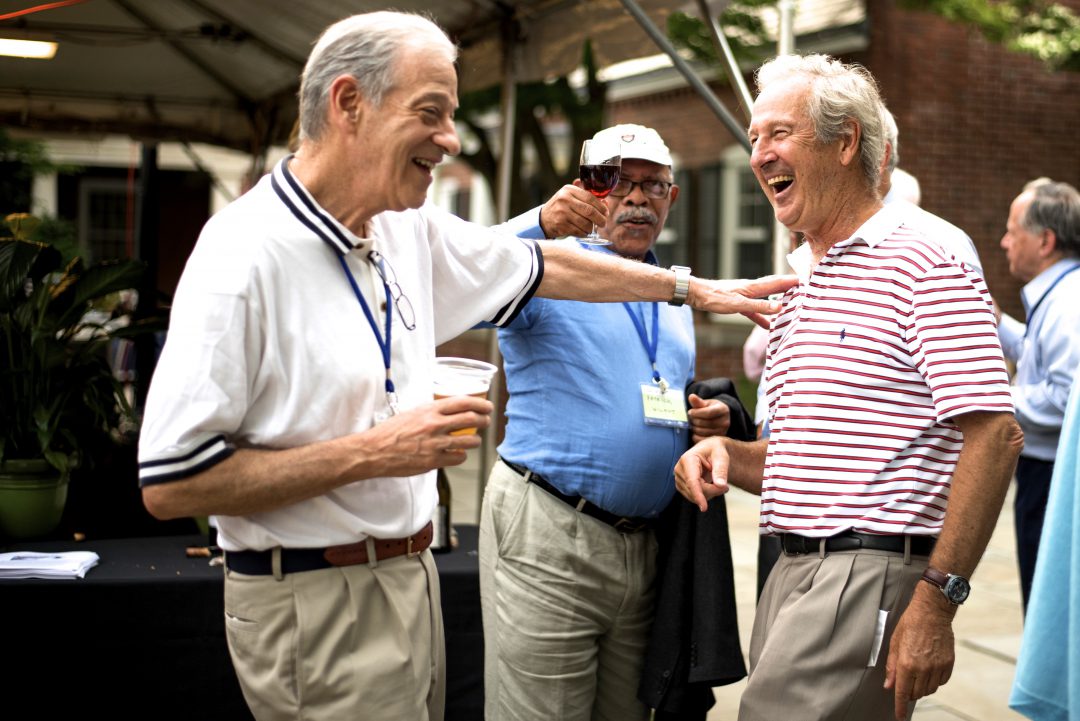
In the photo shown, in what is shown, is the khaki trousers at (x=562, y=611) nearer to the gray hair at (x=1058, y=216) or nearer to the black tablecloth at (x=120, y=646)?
the black tablecloth at (x=120, y=646)

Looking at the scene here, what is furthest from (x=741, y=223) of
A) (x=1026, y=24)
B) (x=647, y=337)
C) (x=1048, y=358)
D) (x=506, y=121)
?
(x=647, y=337)

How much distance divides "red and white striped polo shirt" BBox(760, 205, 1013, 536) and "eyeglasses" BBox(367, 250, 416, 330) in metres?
0.86

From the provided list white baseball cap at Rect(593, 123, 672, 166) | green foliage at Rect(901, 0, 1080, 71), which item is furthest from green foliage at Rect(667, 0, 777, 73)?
white baseball cap at Rect(593, 123, 672, 166)

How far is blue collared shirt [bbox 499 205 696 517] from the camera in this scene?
Answer: 3.03 meters

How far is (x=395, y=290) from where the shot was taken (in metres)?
2.24

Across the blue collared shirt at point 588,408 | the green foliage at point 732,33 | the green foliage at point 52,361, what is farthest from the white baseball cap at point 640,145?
the green foliage at point 732,33

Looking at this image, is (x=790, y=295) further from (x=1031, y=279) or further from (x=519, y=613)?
(x=1031, y=279)

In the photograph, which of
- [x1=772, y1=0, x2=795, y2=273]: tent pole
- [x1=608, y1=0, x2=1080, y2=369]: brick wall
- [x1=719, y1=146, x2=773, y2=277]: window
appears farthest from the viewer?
[x1=719, y1=146, x2=773, y2=277]: window

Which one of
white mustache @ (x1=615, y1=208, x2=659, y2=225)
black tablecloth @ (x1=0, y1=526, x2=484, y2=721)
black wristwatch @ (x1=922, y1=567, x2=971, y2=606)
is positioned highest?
Answer: white mustache @ (x1=615, y1=208, x2=659, y2=225)

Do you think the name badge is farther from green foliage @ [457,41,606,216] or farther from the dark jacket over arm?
green foliage @ [457,41,606,216]

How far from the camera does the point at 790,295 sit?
2.76m

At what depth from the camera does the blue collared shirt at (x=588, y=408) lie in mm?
3033

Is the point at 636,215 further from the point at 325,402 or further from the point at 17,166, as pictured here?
the point at 17,166

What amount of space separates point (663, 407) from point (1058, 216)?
307 centimetres
